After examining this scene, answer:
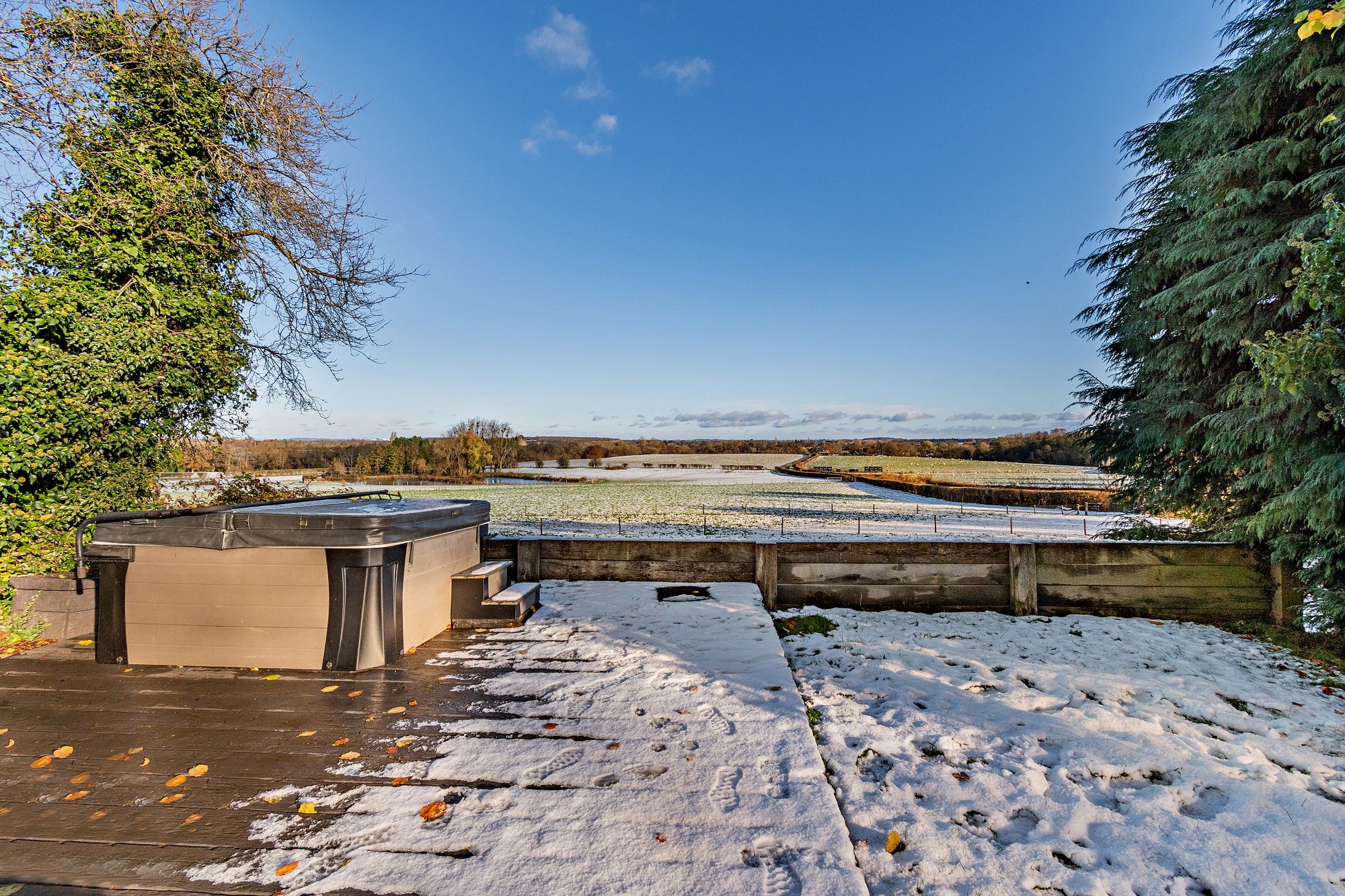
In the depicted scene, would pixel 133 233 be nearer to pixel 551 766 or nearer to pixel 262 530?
pixel 262 530

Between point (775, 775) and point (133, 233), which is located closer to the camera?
point (775, 775)

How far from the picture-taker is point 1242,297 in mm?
5188

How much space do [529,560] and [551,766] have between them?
3.39 m

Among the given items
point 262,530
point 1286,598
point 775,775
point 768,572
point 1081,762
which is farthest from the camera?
point 768,572

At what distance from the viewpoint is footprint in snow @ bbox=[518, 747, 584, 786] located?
2254mm

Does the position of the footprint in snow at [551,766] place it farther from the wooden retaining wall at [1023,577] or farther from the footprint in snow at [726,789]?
the wooden retaining wall at [1023,577]

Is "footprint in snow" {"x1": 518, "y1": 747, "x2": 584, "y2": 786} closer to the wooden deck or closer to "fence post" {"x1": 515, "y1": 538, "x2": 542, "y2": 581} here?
the wooden deck

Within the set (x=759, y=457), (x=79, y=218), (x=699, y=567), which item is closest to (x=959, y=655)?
(x=699, y=567)

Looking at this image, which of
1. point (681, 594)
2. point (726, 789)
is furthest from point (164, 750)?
point (681, 594)

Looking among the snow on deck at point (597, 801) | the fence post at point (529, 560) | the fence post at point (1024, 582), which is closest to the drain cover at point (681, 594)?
the fence post at point (529, 560)

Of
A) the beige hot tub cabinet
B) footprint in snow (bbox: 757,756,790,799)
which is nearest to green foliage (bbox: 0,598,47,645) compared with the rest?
the beige hot tub cabinet

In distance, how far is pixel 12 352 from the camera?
166 inches

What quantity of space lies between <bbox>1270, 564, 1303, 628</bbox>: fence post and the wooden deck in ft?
22.6

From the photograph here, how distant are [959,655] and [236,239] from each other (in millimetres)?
8887
